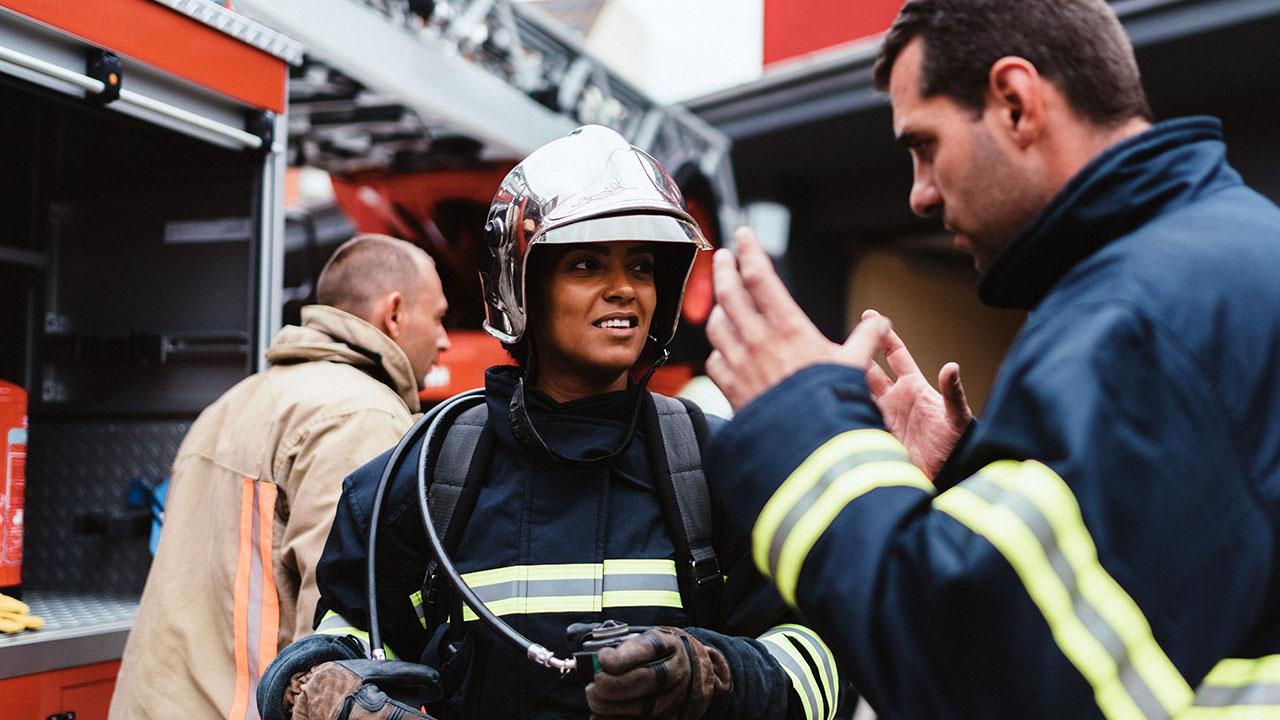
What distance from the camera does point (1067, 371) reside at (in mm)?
921

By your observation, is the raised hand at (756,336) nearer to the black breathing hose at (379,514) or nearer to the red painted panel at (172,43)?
the black breathing hose at (379,514)

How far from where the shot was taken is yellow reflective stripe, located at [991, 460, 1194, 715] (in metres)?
0.89

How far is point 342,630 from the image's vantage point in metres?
1.87

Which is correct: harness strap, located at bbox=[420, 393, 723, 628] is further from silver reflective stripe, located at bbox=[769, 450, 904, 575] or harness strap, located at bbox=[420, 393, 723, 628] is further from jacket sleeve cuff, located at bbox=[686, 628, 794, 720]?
silver reflective stripe, located at bbox=[769, 450, 904, 575]

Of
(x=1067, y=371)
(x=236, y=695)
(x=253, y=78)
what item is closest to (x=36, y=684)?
(x=236, y=695)

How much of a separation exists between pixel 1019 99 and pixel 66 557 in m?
3.02

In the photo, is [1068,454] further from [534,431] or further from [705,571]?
[534,431]

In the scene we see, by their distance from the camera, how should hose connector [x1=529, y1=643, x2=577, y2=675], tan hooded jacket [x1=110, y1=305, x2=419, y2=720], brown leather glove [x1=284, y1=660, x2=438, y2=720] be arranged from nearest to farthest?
hose connector [x1=529, y1=643, x2=577, y2=675] < brown leather glove [x1=284, y1=660, x2=438, y2=720] < tan hooded jacket [x1=110, y1=305, x2=419, y2=720]

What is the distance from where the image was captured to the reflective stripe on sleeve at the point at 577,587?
1675 mm

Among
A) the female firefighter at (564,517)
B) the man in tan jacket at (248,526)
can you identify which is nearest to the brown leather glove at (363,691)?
the female firefighter at (564,517)

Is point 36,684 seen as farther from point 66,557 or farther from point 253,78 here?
point 253,78

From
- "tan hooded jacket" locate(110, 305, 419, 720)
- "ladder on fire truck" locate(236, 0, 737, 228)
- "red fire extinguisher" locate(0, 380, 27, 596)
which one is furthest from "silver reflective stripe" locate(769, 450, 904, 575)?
"ladder on fire truck" locate(236, 0, 737, 228)

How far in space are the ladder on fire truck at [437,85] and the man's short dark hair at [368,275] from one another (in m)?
1.29

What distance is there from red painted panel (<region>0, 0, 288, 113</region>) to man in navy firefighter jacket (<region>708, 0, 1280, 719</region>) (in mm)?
1870
